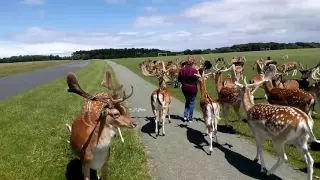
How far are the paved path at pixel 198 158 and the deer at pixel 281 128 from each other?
0.54 m

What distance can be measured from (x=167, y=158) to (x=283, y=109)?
11.8 feet

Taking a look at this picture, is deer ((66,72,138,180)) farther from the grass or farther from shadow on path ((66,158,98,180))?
the grass

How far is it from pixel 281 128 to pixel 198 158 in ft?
9.32

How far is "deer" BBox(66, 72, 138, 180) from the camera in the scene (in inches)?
269

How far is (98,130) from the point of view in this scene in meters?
7.23

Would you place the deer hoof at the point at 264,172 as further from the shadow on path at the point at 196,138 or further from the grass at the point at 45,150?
the grass at the point at 45,150

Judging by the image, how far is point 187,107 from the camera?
1642 cm

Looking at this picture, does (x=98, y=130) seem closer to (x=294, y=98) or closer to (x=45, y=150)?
(x=45, y=150)

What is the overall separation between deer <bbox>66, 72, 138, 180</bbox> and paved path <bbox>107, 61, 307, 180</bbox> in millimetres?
2481

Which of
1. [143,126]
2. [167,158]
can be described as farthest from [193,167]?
[143,126]

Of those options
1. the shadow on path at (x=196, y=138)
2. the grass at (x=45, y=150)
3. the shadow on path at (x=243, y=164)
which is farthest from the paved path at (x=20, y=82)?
the shadow on path at (x=243, y=164)

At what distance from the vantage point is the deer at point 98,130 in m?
6.82

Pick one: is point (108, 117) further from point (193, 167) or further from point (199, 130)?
point (199, 130)

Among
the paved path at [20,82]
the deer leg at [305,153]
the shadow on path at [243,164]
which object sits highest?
the deer leg at [305,153]
